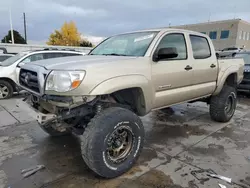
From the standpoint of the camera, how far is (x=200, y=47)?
434 centimetres

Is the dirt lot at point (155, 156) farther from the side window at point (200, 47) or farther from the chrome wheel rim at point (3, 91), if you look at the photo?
the chrome wheel rim at point (3, 91)

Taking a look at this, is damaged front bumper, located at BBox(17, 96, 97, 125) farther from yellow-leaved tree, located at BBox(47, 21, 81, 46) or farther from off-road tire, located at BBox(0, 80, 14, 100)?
yellow-leaved tree, located at BBox(47, 21, 81, 46)

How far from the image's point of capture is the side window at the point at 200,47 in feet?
13.6

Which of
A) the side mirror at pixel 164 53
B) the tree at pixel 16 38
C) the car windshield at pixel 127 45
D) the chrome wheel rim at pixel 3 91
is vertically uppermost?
the tree at pixel 16 38

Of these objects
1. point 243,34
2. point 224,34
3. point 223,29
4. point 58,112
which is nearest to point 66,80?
point 58,112

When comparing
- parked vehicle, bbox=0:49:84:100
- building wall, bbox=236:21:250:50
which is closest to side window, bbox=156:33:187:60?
parked vehicle, bbox=0:49:84:100

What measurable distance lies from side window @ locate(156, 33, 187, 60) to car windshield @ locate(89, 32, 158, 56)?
0.24 meters

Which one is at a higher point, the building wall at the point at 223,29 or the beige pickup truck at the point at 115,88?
the building wall at the point at 223,29

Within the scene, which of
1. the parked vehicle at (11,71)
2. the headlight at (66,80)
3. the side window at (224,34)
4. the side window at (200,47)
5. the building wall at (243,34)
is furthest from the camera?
the side window at (224,34)

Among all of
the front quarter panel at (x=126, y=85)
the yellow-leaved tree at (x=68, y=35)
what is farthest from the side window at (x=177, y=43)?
the yellow-leaved tree at (x=68, y=35)

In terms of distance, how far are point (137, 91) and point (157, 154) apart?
1187 mm

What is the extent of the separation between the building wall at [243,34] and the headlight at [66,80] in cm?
4950

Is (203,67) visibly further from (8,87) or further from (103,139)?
(8,87)

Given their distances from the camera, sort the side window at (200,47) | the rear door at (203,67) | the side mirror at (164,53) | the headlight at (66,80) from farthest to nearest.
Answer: the side window at (200,47) → the rear door at (203,67) → the side mirror at (164,53) → the headlight at (66,80)
